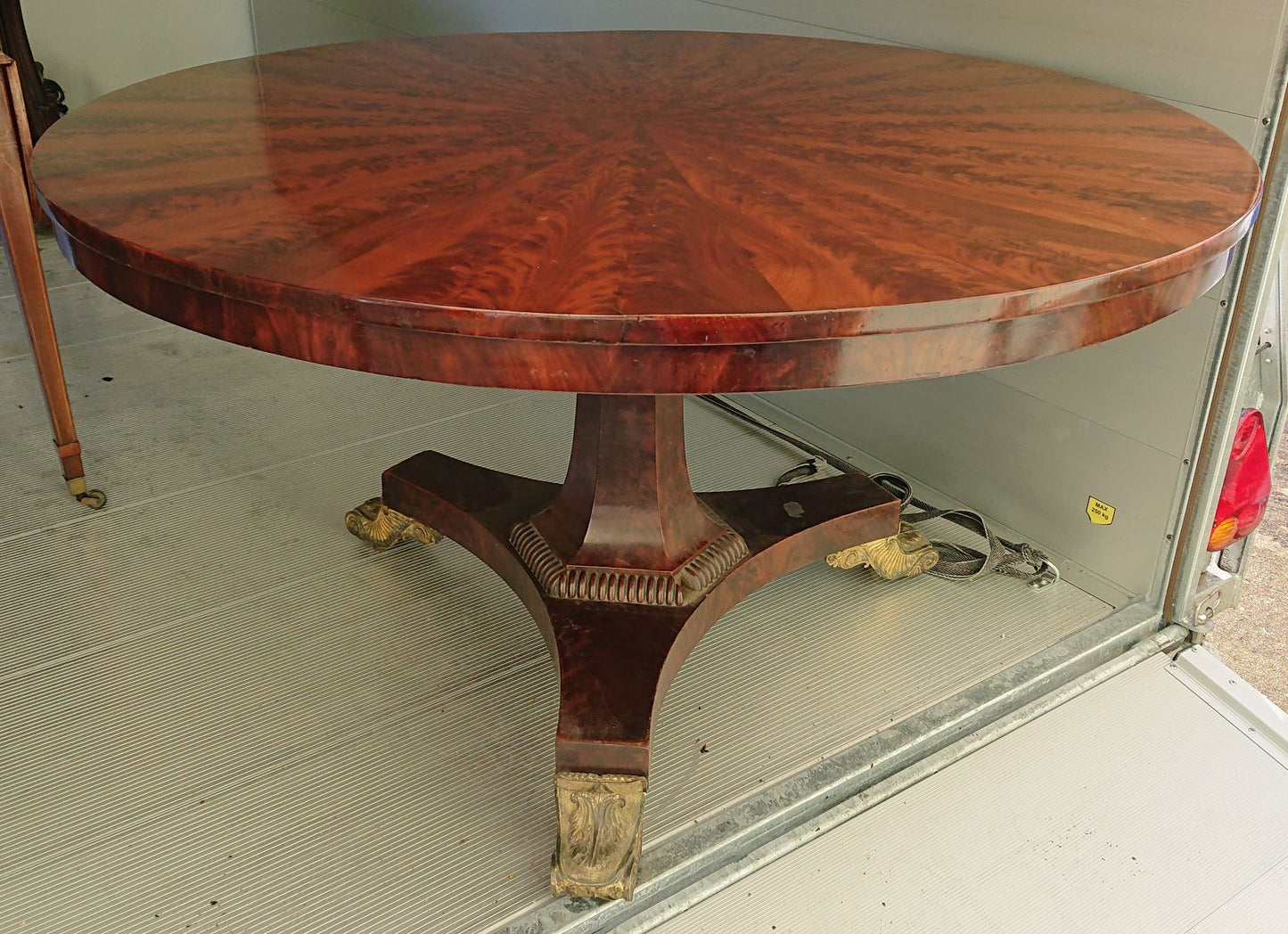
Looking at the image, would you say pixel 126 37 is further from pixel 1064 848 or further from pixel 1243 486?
pixel 1064 848

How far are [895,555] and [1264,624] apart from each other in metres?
1.05

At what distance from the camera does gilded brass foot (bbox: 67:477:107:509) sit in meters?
1.97

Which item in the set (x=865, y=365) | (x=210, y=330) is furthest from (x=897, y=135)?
(x=210, y=330)

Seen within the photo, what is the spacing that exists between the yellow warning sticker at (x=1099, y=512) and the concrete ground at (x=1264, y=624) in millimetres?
494

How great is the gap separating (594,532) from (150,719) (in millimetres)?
629

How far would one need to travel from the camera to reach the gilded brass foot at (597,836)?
123 cm

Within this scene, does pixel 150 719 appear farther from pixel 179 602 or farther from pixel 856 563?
pixel 856 563

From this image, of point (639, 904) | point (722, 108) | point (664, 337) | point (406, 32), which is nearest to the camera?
point (664, 337)

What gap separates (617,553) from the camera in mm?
1513

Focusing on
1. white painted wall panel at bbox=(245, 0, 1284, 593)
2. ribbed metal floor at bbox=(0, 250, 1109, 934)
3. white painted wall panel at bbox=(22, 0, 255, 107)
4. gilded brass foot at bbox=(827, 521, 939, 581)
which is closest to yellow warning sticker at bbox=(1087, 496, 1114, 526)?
white painted wall panel at bbox=(245, 0, 1284, 593)

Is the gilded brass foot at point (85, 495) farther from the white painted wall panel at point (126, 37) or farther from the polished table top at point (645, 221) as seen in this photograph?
the white painted wall panel at point (126, 37)

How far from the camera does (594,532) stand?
4.98ft

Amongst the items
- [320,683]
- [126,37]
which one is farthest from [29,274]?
[126,37]

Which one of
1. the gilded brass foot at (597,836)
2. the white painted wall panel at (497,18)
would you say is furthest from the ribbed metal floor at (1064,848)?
the white painted wall panel at (497,18)
